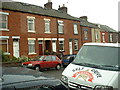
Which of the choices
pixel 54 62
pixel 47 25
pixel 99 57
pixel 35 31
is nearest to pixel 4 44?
pixel 35 31

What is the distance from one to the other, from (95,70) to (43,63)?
8514 millimetres

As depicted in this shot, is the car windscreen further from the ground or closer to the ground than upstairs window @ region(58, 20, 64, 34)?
closer to the ground

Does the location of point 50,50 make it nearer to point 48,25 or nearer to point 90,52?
point 48,25

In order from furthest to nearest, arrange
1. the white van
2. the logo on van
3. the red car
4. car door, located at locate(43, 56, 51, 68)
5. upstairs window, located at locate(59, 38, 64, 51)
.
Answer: upstairs window, located at locate(59, 38, 64, 51), car door, located at locate(43, 56, 51, 68), the red car, the logo on van, the white van

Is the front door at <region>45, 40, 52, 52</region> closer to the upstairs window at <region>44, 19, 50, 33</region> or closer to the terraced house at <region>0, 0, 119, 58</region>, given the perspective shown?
the terraced house at <region>0, 0, 119, 58</region>

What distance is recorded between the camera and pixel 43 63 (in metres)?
12.3

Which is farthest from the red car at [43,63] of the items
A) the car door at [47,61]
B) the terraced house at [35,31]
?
the terraced house at [35,31]

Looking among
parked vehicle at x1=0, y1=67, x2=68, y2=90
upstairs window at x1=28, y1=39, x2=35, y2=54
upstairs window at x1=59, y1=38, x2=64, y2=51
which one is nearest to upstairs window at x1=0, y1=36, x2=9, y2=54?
upstairs window at x1=28, y1=39, x2=35, y2=54

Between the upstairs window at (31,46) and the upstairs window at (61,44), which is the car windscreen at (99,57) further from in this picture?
the upstairs window at (61,44)

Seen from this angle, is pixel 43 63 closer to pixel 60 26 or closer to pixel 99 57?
pixel 99 57

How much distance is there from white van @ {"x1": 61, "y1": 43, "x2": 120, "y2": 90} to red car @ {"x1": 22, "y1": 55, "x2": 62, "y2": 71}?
7.12 metres

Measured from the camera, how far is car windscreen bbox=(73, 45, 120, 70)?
4355mm

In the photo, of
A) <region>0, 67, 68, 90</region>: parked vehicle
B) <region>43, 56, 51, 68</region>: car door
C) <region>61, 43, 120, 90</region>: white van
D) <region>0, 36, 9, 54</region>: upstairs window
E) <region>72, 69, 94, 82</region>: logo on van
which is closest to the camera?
<region>0, 67, 68, 90</region>: parked vehicle

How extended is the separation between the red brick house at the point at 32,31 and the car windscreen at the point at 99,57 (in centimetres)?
1397
